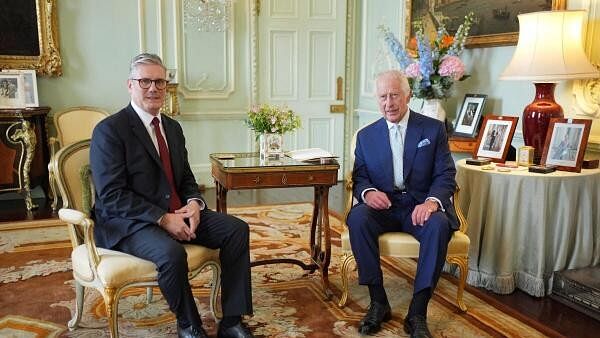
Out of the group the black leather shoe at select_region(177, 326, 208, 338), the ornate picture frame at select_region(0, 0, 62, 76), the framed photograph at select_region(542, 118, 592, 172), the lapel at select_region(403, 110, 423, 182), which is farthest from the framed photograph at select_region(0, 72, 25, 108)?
the framed photograph at select_region(542, 118, 592, 172)

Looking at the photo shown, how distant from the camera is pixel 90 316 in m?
2.68

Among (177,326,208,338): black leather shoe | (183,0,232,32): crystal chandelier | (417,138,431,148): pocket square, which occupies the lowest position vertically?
(177,326,208,338): black leather shoe

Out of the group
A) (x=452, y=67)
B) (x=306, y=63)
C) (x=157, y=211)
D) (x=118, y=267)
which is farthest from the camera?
(x=306, y=63)

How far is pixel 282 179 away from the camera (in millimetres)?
2777

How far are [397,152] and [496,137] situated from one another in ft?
2.88

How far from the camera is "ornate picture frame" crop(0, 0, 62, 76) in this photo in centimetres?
496

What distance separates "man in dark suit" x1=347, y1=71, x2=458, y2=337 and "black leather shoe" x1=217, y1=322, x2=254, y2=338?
0.52 m

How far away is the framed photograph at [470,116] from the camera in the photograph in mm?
3908

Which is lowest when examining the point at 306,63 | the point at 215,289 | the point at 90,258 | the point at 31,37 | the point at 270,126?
the point at 215,289

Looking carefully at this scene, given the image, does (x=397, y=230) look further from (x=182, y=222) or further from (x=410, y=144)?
(x=182, y=222)

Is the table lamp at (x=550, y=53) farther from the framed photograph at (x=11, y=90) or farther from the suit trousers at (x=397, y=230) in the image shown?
the framed photograph at (x=11, y=90)

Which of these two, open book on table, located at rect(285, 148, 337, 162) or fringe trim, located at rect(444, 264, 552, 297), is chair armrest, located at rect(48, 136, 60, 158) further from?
fringe trim, located at rect(444, 264, 552, 297)

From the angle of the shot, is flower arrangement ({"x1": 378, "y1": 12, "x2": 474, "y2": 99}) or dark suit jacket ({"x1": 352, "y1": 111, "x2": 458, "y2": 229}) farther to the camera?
flower arrangement ({"x1": 378, "y1": 12, "x2": 474, "y2": 99})

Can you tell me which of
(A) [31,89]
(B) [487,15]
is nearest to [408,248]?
(B) [487,15]
